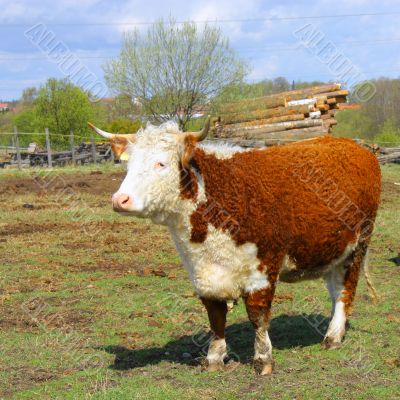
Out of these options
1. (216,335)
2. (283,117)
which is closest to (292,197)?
(216,335)

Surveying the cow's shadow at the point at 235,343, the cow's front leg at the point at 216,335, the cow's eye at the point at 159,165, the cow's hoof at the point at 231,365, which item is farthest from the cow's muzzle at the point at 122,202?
the cow's hoof at the point at 231,365

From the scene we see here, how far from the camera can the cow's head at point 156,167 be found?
5.05 metres

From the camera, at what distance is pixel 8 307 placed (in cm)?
787

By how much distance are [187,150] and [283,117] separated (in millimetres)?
22115

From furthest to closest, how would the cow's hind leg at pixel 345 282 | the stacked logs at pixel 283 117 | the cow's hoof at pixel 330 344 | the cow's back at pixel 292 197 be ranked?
1. the stacked logs at pixel 283 117
2. the cow's hind leg at pixel 345 282
3. the cow's hoof at pixel 330 344
4. the cow's back at pixel 292 197

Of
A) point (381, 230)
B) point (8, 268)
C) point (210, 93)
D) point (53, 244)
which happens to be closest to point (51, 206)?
point (53, 244)

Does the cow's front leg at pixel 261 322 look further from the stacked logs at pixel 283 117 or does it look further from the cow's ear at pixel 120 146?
the stacked logs at pixel 283 117

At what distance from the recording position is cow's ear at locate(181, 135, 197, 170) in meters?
5.25

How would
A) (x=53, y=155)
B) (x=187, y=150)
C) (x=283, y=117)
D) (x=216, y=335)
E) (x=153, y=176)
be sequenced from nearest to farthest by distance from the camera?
(x=153, y=176) < (x=187, y=150) < (x=216, y=335) < (x=283, y=117) < (x=53, y=155)

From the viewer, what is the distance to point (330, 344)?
6.22 meters

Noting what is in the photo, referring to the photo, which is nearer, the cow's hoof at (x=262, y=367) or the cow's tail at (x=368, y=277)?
the cow's hoof at (x=262, y=367)

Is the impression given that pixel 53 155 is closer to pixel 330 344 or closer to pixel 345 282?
pixel 345 282

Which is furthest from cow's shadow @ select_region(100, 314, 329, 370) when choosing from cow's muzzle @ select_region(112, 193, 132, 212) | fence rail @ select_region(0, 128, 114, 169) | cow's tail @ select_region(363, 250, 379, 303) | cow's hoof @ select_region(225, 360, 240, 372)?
fence rail @ select_region(0, 128, 114, 169)

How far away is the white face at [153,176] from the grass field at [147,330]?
1405mm
